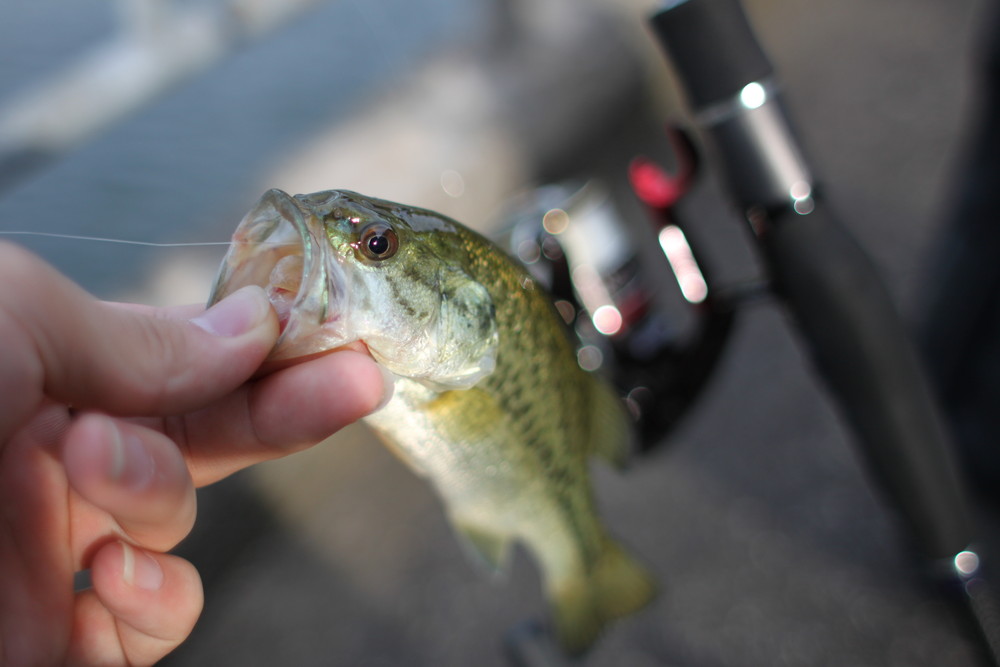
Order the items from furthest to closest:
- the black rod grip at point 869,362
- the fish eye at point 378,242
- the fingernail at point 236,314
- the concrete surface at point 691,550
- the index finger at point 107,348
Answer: the concrete surface at point 691,550, the black rod grip at point 869,362, the fish eye at point 378,242, the fingernail at point 236,314, the index finger at point 107,348

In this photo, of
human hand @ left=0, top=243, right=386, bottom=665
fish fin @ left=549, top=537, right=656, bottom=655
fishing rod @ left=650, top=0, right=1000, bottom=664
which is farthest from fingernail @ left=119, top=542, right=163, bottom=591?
fishing rod @ left=650, top=0, right=1000, bottom=664

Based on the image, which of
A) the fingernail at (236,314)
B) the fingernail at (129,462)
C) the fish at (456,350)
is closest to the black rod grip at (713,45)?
the fish at (456,350)

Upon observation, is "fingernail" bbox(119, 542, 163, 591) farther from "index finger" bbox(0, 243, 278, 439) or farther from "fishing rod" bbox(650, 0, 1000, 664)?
"fishing rod" bbox(650, 0, 1000, 664)

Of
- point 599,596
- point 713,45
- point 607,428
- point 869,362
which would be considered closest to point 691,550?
point 599,596

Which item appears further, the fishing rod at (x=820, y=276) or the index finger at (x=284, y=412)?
the fishing rod at (x=820, y=276)

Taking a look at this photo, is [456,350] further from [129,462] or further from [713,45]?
[713,45]

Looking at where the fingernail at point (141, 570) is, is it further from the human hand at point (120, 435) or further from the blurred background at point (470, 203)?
Result: the blurred background at point (470, 203)

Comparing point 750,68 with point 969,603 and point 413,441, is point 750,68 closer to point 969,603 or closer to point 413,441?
point 413,441

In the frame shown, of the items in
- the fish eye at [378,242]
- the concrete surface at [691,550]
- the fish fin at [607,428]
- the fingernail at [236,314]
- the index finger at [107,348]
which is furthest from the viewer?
the concrete surface at [691,550]
